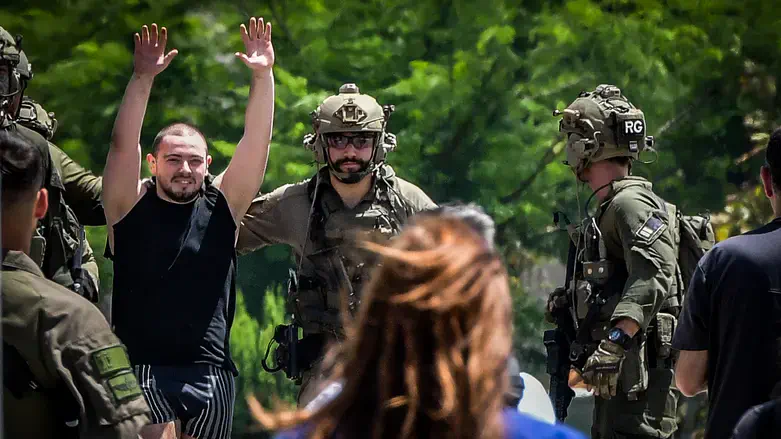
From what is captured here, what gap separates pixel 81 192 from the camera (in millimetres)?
6707

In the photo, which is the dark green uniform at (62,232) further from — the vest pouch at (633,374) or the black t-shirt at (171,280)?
the vest pouch at (633,374)

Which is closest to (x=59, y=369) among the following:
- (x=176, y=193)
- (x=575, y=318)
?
(x=176, y=193)

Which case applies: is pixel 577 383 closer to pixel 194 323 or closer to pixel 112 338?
pixel 194 323

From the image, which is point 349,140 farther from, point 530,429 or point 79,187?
point 530,429

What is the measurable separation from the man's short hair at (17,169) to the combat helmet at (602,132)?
3.64 metres

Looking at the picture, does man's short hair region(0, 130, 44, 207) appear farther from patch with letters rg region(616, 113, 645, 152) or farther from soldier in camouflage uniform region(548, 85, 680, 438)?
patch with letters rg region(616, 113, 645, 152)

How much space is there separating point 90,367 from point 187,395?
230 centimetres

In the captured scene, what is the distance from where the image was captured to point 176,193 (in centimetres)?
587

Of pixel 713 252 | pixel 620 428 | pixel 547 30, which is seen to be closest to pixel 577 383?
pixel 620 428

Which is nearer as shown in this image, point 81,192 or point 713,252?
point 713,252

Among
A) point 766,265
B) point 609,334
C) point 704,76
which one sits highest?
point 704,76

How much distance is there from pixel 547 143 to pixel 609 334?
8658mm

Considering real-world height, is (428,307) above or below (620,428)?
above

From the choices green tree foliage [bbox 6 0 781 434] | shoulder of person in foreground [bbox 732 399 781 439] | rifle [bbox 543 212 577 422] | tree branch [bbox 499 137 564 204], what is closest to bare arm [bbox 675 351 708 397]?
shoulder of person in foreground [bbox 732 399 781 439]
